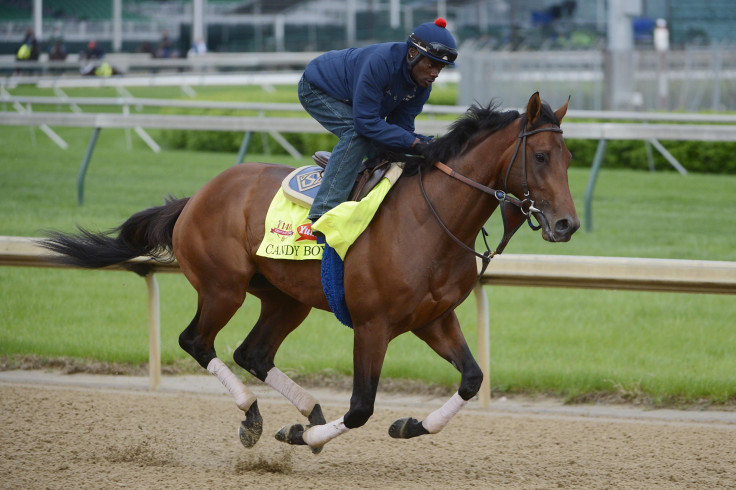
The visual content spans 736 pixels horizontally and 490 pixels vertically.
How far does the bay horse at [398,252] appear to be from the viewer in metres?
4.26

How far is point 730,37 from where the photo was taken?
1293 inches

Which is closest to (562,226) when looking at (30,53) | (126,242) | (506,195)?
(506,195)

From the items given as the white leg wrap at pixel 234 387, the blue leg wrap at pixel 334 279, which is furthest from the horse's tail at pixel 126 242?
the blue leg wrap at pixel 334 279

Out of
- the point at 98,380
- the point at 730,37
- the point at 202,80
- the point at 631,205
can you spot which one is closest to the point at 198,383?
the point at 98,380

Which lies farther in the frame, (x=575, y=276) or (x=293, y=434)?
(x=575, y=276)

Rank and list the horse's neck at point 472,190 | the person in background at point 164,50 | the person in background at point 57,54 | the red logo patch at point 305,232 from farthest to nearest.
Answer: the person in background at point 164,50, the person in background at point 57,54, the red logo patch at point 305,232, the horse's neck at point 472,190

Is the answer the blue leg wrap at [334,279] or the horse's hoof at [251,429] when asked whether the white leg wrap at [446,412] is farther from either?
the horse's hoof at [251,429]

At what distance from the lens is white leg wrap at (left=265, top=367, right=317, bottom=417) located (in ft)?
16.7

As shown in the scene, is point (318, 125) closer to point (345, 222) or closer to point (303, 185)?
point (303, 185)

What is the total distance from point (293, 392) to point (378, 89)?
1.67 m

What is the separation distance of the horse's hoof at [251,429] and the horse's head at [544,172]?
1.83 meters

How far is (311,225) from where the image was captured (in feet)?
15.5

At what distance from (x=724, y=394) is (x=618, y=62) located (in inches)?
491

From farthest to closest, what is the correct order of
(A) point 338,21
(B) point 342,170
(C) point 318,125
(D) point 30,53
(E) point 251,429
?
(A) point 338,21 → (D) point 30,53 → (C) point 318,125 → (E) point 251,429 → (B) point 342,170
